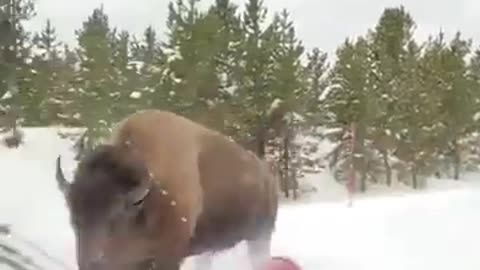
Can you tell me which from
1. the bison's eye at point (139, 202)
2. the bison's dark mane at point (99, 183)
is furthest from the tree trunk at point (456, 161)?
the bison's dark mane at point (99, 183)

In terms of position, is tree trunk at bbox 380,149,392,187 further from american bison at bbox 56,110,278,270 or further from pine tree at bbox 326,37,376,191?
american bison at bbox 56,110,278,270

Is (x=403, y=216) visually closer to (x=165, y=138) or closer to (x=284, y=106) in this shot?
(x=165, y=138)

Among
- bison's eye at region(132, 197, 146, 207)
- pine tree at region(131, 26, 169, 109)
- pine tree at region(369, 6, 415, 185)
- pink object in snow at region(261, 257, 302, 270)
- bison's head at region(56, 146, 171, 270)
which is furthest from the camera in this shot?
pine tree at region(369, 6, 415, 185)

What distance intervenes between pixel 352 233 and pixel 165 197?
7.08 ft

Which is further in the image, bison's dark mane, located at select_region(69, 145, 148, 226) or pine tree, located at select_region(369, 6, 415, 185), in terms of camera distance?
pine tree, located at select_region(369, 6, 415, 185)

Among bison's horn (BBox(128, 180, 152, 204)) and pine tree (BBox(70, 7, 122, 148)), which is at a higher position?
pine tree (BBox(70, 7, 122, 148))

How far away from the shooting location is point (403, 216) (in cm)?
557

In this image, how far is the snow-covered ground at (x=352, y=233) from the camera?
455 centimetres

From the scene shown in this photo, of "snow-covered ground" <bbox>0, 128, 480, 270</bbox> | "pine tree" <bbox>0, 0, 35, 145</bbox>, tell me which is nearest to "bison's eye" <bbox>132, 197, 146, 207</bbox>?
"snow-covered ground" <bbox>0, 128, 480, 270</bbox>

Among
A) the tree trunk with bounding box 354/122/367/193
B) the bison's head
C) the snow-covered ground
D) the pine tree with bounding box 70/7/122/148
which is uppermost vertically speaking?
the pine tree with bounding box 70/7/122/148

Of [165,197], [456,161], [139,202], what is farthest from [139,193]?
[456,161]

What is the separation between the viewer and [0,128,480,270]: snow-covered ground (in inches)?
179

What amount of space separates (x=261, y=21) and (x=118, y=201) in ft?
45.0

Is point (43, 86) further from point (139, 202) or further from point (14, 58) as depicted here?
point (139, 202)
